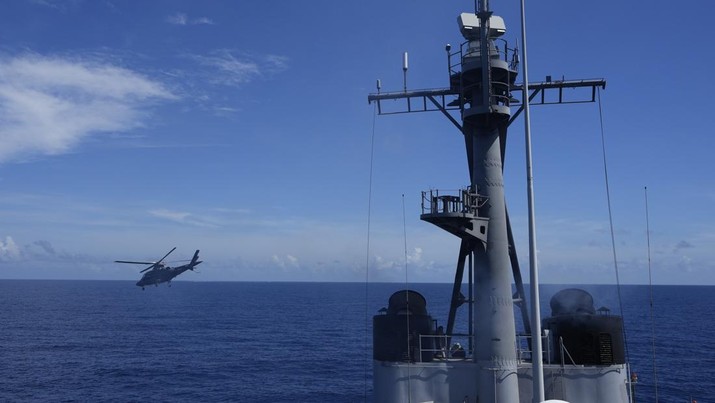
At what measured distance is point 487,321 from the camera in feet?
68.4

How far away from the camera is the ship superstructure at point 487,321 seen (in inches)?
816

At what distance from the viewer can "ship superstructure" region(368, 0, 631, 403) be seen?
20719 mm

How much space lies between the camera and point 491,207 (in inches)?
840

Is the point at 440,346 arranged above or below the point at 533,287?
below

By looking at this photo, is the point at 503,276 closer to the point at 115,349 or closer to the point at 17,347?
the point at 115,349

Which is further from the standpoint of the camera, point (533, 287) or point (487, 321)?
point (487, 321)

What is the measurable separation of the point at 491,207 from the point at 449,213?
6.97 ft

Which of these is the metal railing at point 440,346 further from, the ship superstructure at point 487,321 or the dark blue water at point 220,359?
the dark blue water at point 220,359

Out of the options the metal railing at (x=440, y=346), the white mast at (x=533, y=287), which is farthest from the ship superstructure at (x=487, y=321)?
the white mast at (x=533, y=287)

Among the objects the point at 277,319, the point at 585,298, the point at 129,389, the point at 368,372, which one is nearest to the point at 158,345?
the point at 129,389

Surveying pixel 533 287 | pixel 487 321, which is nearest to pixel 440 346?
pixel 487 321

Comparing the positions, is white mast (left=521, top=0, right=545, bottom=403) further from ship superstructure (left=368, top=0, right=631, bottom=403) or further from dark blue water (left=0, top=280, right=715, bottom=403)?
dark blue water (left=0, top=280, right=715, bottom=403)

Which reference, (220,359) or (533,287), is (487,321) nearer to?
(533,287)

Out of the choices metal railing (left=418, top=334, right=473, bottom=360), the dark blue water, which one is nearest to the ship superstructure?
metal railing (left=418, top=334, right=473, bottom=360)
